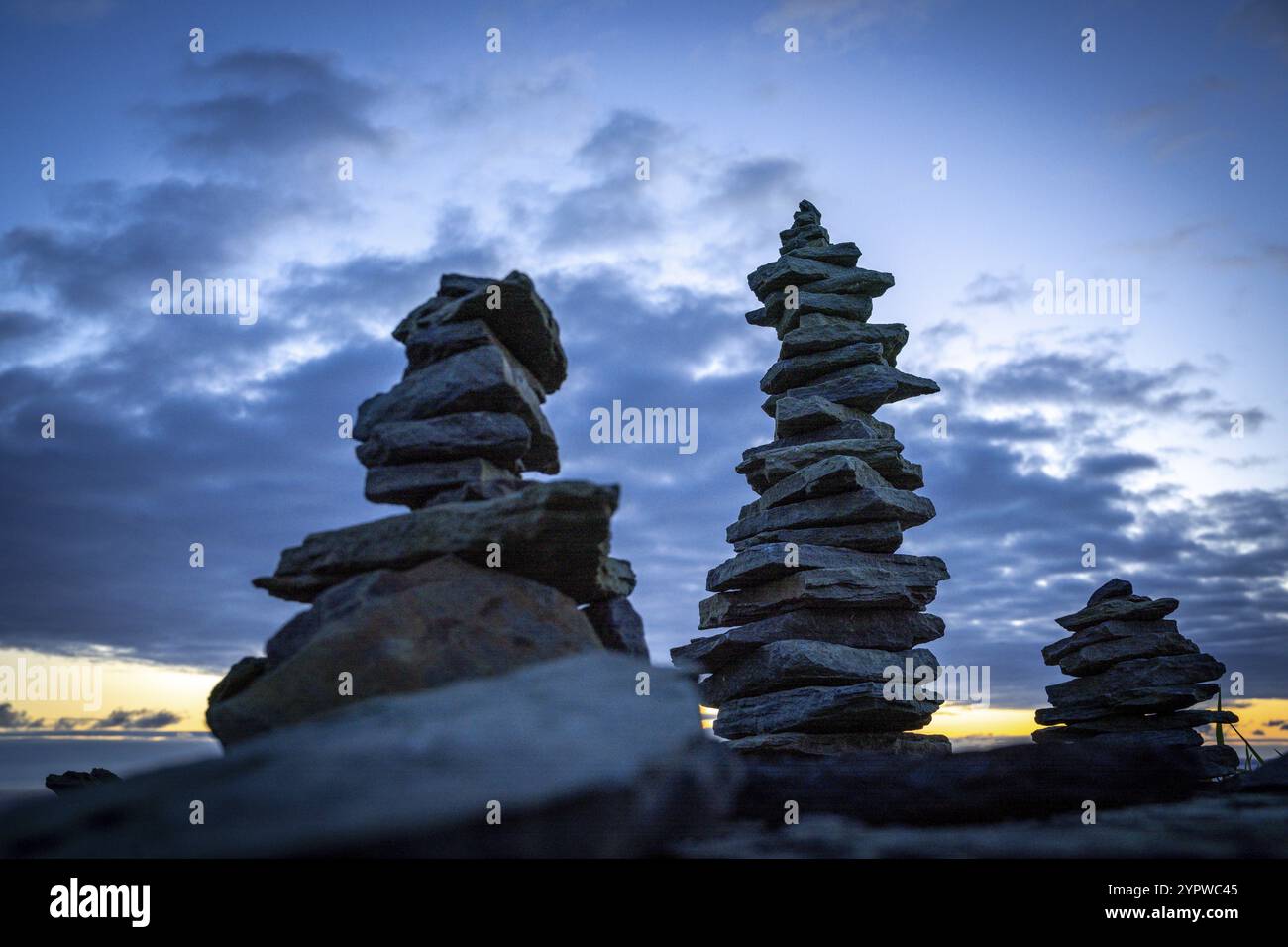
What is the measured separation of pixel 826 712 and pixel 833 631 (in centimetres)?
143

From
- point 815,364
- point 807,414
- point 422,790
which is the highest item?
point 815,364

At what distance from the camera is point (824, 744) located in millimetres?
12109

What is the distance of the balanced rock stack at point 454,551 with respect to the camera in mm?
5512

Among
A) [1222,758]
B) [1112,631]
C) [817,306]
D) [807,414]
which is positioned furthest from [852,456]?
[1222,758]

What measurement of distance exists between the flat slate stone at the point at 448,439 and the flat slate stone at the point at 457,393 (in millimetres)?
88

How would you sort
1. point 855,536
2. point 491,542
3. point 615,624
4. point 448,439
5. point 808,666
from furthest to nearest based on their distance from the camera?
point 855,536 < point 808,666 < point 448,439 < point 615,624 < point 491,542

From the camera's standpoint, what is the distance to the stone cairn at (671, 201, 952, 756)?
12258 mm

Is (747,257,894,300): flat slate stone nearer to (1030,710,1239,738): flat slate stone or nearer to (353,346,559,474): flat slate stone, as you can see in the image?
(1030,710,1239,738): flat slate stone

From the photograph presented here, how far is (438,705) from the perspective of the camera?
15.6ft

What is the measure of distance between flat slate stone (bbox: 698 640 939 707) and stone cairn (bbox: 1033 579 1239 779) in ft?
8.83

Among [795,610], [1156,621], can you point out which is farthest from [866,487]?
[1156,621]

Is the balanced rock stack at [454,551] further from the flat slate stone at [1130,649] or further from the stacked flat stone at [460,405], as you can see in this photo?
the flat slate stone at [1130,649]

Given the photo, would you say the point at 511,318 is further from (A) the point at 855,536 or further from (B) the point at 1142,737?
(B) the point at 1142,737
